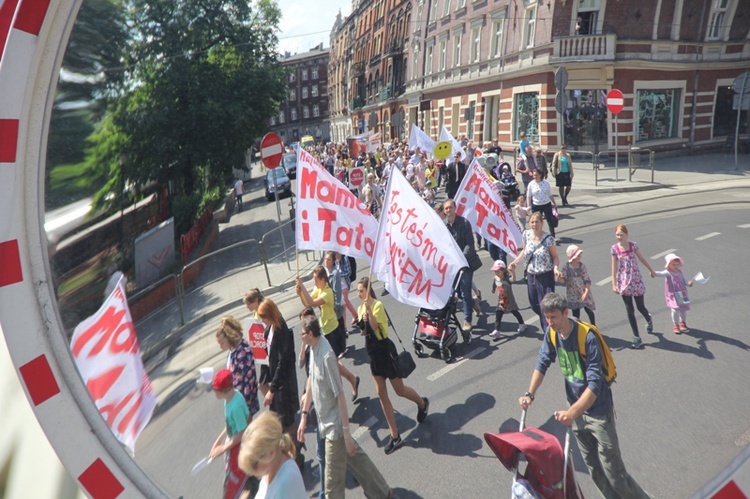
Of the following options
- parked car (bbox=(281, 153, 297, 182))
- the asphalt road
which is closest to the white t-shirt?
the asphalt road

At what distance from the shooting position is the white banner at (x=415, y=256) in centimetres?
276

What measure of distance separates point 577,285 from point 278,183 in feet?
6.92

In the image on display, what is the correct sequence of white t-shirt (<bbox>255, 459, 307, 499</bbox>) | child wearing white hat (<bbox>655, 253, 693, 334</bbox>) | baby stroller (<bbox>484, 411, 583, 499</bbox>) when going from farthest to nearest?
white t-shirt (<bbox>255, 459, 307, 499</bbox>) → baby stroller (<bbox>484, 411, 583, 499</bbox>) → child wearing white hat (<bbox>655, 253, 693, 334</bbox>)

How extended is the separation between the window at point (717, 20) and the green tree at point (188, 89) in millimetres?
1223

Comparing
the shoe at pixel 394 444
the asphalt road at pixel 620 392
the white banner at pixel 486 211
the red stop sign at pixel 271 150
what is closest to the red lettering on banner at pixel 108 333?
the asphalt road at pixel 620 392

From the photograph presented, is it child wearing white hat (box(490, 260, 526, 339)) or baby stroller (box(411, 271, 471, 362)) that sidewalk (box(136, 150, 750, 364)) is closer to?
baby stroller (box(411, 271, 471, 362))

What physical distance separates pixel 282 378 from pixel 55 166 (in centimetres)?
216

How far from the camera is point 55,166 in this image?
1347mm

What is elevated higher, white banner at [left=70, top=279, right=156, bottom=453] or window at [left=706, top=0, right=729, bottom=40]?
window at [left=706, top=0, right=729, bottom=40]

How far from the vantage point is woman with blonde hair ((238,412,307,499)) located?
2223 mm

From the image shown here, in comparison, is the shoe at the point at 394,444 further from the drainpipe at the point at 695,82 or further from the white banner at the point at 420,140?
the drainpipe at the point at 695,82

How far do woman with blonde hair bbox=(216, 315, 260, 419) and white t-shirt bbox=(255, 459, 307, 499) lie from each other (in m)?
0.29

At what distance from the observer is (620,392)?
7.68 feet

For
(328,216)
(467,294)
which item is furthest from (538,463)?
(467,294)
